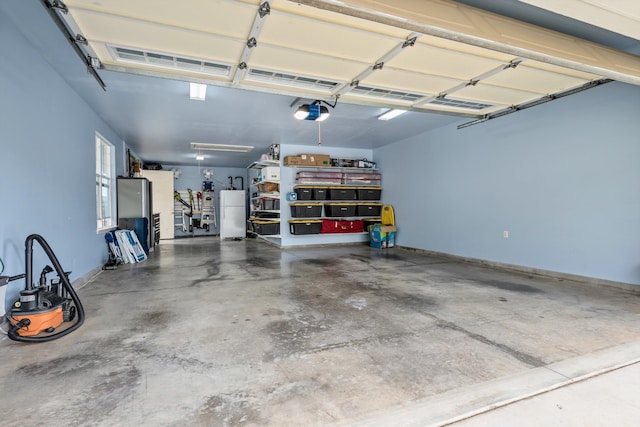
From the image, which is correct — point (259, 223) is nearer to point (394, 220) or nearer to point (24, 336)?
point (394, 220)

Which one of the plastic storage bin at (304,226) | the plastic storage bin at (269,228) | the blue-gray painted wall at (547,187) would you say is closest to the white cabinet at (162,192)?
the plastic storage bin at (269,228)

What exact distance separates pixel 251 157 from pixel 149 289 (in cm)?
695

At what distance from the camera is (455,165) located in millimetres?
6664

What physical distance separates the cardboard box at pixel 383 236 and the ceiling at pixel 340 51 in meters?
3.84

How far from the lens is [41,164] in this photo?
134 inches

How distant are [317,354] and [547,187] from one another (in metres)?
4.68

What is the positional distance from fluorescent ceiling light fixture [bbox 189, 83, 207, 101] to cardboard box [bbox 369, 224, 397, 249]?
17.8 ft

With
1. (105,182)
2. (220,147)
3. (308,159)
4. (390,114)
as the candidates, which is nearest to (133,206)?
(105,182)

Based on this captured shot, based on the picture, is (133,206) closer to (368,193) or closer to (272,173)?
(272,173)

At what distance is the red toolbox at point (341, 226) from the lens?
8.62 metres

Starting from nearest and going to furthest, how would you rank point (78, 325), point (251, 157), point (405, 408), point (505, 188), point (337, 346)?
1. point (405, 408)
2. point (337, 346)
3. point (78, 325)
4. point (505, 188)
5. point (251, 157)

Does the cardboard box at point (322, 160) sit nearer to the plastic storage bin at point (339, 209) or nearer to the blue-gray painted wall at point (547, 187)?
the plastic storage bin at point (339, 209)

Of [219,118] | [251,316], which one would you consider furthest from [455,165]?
[251,316]

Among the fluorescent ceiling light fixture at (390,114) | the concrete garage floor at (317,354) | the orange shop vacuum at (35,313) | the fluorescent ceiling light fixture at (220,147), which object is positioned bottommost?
the concrete garage floor at (317,354)
